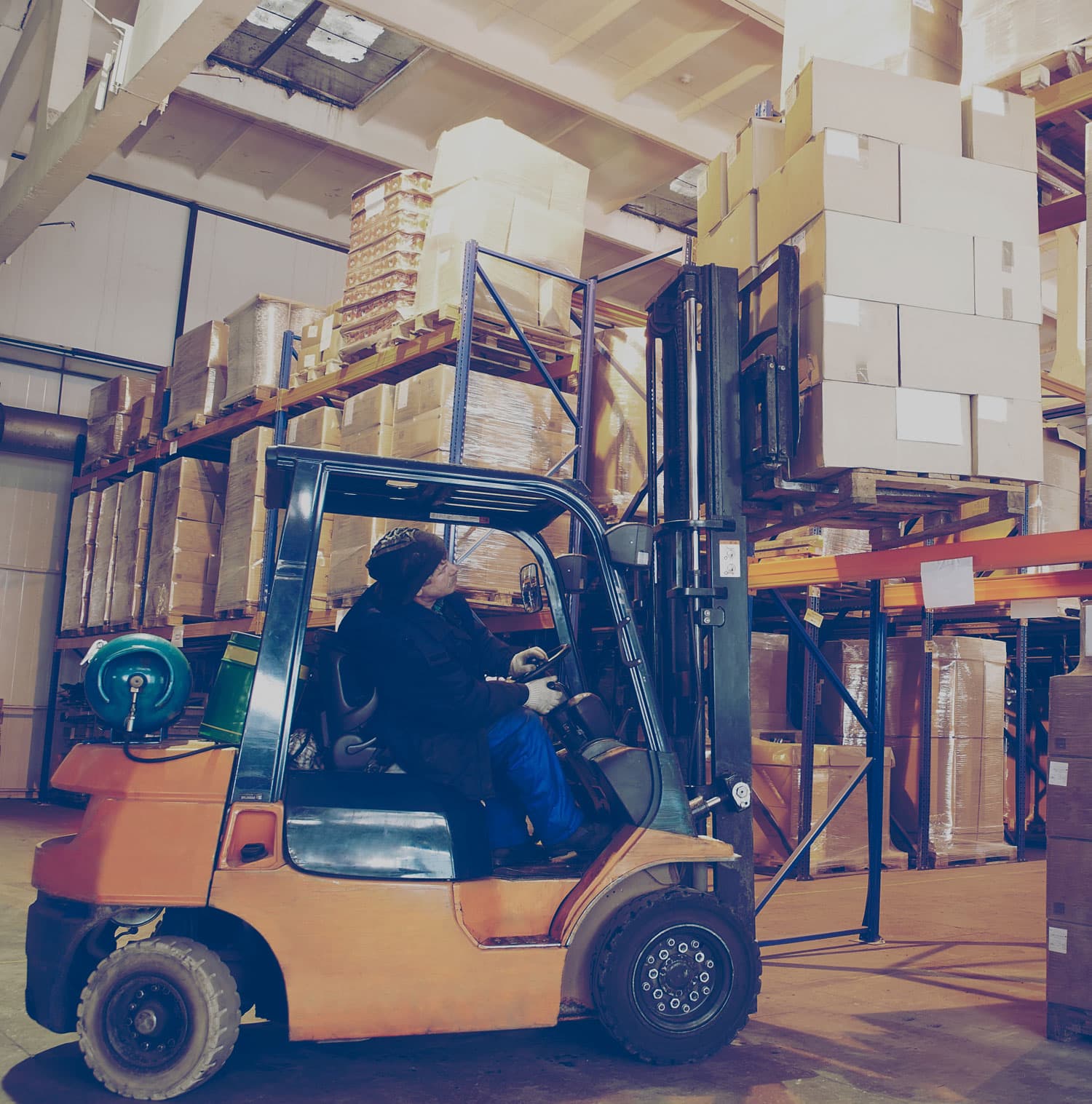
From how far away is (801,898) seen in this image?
21.0 ft

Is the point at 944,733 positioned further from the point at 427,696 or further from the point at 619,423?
the point at 427,696

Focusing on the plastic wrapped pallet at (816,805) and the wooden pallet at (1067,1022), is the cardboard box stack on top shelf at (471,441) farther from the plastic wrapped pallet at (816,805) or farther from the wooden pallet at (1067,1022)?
the wooden pallet at (1067,1022)

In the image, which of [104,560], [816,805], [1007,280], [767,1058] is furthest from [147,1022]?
[104,560]

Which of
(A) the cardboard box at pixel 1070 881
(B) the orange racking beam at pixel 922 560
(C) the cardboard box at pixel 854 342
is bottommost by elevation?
(A) the cardboard box at pixel 1070 881

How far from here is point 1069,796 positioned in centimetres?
355

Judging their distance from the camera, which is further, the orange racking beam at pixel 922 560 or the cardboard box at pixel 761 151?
the cardboard box at pixel 761 151

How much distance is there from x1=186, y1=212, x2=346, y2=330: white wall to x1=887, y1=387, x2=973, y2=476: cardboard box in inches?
367

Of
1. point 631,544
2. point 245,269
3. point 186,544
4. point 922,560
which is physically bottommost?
point 631,544

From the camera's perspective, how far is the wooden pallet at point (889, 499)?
141 inches

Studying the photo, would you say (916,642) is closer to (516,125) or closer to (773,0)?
(773,0)

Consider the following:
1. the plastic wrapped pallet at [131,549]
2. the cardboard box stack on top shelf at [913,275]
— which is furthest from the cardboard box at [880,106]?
the plastic wrapped pallet at [131,549]

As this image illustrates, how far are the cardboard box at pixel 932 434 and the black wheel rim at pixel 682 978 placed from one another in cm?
158

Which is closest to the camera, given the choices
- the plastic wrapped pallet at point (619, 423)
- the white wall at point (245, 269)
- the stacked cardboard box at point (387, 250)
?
the plastic wrapped pallet at point (619, 423)

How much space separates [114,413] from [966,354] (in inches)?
344
